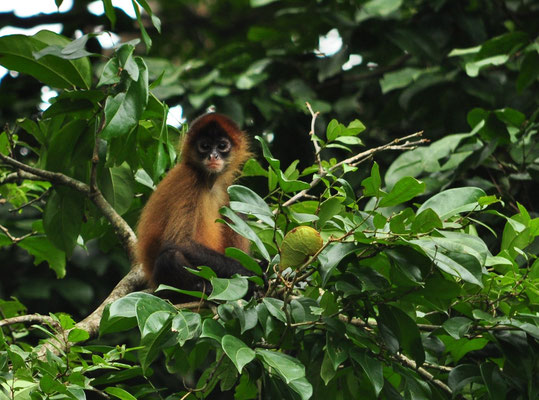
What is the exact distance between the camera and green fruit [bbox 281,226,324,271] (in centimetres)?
311

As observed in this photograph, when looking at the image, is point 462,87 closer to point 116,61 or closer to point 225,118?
point 225,118

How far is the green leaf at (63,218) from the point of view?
4.47 metres

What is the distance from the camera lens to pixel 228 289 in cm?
302

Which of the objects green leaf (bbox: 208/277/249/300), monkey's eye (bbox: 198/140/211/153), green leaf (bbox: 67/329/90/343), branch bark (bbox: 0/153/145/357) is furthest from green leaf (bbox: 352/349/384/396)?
monkey's eye (bbox: 198/140/211/153)

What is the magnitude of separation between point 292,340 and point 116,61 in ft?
4.99

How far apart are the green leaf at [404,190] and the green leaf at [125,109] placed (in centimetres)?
118

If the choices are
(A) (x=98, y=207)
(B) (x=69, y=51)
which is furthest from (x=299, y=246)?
(A) (x=98, y=207)

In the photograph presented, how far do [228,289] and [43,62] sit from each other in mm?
1658

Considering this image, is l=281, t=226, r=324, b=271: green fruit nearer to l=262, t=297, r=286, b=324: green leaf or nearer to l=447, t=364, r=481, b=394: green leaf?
l=262, t=297, r=286, b=324: green leaf

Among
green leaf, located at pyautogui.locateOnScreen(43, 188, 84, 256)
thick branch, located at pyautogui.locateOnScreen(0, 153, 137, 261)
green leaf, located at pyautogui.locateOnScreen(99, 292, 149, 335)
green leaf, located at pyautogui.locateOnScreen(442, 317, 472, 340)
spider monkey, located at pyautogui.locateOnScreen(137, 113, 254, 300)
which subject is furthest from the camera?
spider monkey, located at pyautogui.locateOnScreen(137, 113, 254, 300)

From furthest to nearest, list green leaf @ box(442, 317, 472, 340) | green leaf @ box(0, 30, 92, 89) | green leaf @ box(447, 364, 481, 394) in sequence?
green leaf @ box(0, 30, 92, 89), green leaf @ box(447, 364, 481, 394), green leaf @ box(442, 317, 472, 340)

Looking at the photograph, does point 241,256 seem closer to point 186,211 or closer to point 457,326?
point 457,326

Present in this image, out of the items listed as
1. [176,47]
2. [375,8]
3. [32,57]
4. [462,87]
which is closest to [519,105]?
[462,87]

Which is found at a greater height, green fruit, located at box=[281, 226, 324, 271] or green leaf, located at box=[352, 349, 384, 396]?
green fruit, located at box=[281, 226, 324, 271]
